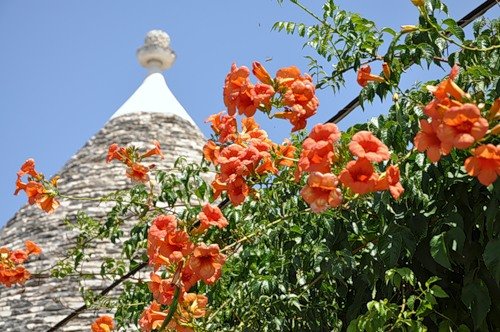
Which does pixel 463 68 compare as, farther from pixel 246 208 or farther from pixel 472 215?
pixel 246 208

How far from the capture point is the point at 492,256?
103 inches

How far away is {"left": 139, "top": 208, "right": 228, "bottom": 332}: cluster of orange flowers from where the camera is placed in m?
2.87

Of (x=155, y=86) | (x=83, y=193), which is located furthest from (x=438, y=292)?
(x=155, y=86)

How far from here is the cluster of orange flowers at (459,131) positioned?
2.21 m

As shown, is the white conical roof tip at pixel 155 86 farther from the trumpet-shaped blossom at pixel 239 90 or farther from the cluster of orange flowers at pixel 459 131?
the cluster of orange flowers at pixel 459 131

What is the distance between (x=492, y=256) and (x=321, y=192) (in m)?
0.50

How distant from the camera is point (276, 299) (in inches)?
136

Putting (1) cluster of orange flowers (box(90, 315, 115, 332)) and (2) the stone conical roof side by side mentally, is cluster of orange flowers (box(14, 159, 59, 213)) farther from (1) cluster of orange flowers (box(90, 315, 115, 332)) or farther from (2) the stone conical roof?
(2) the stone conical roof

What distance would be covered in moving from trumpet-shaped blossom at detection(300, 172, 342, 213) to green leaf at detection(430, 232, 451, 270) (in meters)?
0.36

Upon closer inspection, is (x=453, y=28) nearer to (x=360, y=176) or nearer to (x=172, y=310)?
(x=360, y=176)

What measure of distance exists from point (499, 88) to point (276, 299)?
1161 millimetres

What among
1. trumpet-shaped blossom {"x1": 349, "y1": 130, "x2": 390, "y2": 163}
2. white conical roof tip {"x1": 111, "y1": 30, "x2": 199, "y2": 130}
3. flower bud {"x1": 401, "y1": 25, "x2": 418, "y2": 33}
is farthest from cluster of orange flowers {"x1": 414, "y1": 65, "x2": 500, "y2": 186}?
white conical roof tip {"x1": 111, "y1": 30, "x2": 199, "y2": 130}

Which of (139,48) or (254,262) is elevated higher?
(139,48)

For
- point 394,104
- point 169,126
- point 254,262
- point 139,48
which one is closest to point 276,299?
point 254,262
